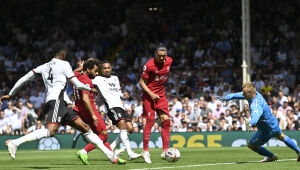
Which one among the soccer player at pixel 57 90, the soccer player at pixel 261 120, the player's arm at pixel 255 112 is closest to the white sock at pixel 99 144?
the soccer player at pixel 57 90

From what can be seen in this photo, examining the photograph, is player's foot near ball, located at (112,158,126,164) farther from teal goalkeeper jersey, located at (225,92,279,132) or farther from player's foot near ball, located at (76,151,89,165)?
teal goalkeeper jersey, located at (225,92,279,132)

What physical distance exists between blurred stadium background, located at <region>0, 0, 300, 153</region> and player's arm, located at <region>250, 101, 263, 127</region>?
11.3m

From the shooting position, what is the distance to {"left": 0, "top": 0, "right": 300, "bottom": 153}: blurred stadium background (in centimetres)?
2427

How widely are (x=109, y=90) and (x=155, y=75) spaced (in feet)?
4.83

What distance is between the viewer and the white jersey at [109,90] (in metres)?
13.9

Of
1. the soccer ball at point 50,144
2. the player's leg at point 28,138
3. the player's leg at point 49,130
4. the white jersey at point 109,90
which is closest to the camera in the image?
the player's leg at point 28,138

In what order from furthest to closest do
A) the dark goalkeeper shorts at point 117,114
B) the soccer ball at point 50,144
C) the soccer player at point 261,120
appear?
the soccer ball at point 50,144 < the dark goalkeeper shorts at point 117,114 < the soccer player at point 261,120

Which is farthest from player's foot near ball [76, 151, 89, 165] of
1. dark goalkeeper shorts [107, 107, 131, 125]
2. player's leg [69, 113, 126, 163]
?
dark goalkeeper shorts [107, 107, 131, 125]

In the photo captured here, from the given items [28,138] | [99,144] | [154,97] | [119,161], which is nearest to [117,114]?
[154,97]

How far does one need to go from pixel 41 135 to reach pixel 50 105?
1.94 ft

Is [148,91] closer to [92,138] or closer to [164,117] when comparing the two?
[164,117]

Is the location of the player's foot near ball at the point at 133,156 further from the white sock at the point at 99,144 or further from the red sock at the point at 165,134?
the white sock at the point at 99,144

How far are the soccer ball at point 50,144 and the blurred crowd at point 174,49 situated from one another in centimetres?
83

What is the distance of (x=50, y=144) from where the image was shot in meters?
24.2
